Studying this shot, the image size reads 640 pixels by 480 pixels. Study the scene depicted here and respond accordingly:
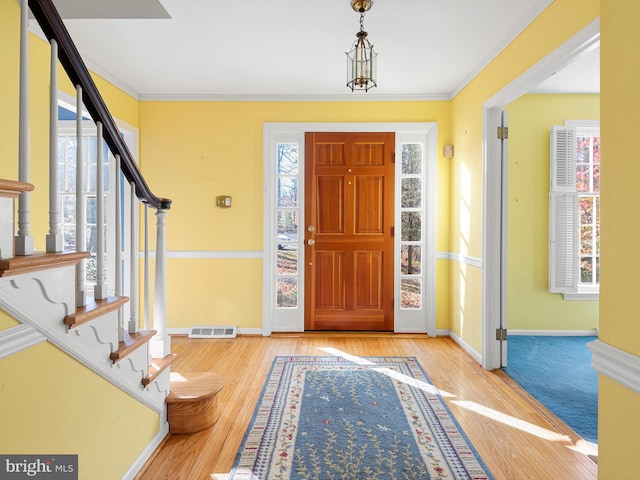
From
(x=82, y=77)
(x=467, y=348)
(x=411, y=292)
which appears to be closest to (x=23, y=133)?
(x=82, y=77)

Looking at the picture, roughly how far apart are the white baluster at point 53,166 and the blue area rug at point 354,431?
4.44 ft

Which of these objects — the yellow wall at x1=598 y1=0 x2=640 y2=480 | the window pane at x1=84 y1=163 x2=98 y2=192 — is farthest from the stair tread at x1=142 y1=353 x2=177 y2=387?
the window pane at x1=84 y1=163 x2=98 y2=192

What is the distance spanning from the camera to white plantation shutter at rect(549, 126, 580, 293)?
4.16 meters

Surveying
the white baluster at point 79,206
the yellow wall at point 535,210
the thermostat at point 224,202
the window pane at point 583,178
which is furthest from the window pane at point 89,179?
the window pane at point 583,178

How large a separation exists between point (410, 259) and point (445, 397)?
6.06 feet

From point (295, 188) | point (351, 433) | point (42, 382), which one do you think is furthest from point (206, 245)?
point (42, 382)

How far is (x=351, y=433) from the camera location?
87.7 inches

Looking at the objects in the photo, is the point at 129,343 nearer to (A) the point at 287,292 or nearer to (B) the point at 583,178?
(A) the point at 287,292

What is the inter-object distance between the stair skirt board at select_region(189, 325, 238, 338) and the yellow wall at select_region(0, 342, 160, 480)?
2313mm

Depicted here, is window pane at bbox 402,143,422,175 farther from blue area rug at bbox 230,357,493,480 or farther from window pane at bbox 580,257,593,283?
blue area rug at bbox 230,357,493,480

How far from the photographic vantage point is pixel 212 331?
423 centimetres

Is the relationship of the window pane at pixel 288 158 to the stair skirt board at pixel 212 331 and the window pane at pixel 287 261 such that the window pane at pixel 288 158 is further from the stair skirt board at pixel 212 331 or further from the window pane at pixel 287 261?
the stair skirt board at pixel 212 331

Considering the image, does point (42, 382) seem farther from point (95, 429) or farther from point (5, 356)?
point (95, 429)

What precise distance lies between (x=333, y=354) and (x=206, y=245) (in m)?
1.86
